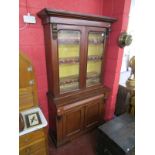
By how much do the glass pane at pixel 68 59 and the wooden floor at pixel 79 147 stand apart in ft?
2.94

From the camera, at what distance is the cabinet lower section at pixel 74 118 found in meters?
1.75

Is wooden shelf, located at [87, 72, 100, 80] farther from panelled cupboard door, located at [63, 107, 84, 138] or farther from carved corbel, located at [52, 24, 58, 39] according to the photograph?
carved corbel, located at [52, 24, 58, 39]

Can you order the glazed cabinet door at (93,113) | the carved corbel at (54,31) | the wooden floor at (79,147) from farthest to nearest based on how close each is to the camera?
the glazed cabinet door at (93,113), the wooden floor at (79,147), the carved corbel at (54,31)

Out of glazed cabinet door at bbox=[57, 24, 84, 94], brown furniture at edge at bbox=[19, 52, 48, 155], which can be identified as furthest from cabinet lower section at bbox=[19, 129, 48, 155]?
glazed cabinet door at bbox=[57, 24, 84, 94]

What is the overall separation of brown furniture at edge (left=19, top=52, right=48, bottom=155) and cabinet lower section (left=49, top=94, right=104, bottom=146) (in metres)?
0.31

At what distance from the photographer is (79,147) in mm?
1940

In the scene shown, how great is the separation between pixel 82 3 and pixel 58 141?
6.93ft

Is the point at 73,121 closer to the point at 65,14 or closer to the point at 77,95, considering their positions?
the point at 77,95

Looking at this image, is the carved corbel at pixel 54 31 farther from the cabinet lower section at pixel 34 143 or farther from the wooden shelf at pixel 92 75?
the cabinet lower section at pixel 34 143

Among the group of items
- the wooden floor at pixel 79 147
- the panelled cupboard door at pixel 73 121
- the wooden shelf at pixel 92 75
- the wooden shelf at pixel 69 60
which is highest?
the wooden shelf at pixel 69 60

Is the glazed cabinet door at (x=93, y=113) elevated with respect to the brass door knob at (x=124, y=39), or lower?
lower

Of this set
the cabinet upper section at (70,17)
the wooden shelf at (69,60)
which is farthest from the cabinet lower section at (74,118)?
the cabinet upper section at (70,17)

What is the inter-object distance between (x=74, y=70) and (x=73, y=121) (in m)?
0.79
